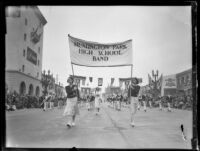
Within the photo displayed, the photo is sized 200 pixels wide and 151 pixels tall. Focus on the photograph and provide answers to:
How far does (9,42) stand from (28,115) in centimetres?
136

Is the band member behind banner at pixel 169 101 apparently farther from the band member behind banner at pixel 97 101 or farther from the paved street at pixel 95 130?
Result: the band member behind banner at pixel 97 101

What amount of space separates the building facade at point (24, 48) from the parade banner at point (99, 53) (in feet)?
2.09

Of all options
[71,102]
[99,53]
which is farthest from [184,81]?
[71,102]

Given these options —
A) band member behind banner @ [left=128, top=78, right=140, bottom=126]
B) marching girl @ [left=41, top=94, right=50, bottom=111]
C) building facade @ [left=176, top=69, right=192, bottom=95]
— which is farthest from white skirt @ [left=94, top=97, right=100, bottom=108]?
building facade @ [left=176, top=69, right=192, bottom=95]

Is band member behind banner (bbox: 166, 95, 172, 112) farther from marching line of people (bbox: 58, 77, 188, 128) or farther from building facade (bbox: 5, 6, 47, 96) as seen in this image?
building facade (bbox: 5, 6, 47, 96)

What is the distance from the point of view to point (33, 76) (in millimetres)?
3992

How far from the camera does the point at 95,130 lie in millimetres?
3666

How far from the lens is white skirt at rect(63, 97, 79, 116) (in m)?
3.96

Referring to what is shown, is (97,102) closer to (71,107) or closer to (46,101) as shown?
(71,107)

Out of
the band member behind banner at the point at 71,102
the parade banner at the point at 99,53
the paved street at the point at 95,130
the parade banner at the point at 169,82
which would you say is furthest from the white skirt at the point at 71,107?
the parade banner at the point at 169,82
